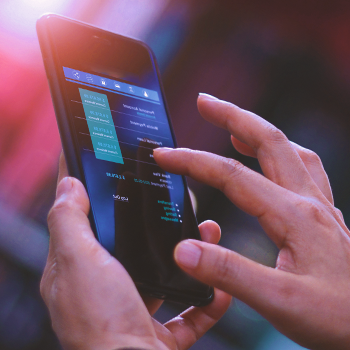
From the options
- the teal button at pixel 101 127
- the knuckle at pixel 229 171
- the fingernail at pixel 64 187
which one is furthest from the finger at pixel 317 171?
the fingernail at pixel 64 187

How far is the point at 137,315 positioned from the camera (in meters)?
0.54

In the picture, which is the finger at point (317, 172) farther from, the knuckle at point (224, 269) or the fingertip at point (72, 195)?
the fingertip at point (72, 195)

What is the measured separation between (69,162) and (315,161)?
686 millimetres

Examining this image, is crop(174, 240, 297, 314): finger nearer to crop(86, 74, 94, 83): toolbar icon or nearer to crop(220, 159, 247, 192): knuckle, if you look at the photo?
crop(220, 159, 247, 192): knuckle

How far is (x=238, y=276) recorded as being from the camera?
20.6 inches

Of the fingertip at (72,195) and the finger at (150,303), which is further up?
the fingertip at (72,195)

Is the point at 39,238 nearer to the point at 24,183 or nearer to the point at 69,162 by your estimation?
the point at 24,183

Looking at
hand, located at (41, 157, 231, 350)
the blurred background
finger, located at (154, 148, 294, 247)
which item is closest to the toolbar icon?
finger, located at (154, 148, 294, 247)

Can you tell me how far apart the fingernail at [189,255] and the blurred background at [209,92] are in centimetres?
191

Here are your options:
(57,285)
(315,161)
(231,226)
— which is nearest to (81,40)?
(57,285)

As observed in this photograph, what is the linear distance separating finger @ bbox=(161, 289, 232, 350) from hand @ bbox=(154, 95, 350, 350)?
233 millimetres

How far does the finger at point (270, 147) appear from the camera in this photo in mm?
678

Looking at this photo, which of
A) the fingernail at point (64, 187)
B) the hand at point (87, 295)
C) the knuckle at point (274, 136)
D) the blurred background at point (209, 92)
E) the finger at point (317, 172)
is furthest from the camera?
the blurred background at point (209, 92)

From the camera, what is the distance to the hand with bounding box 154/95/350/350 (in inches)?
20.8
